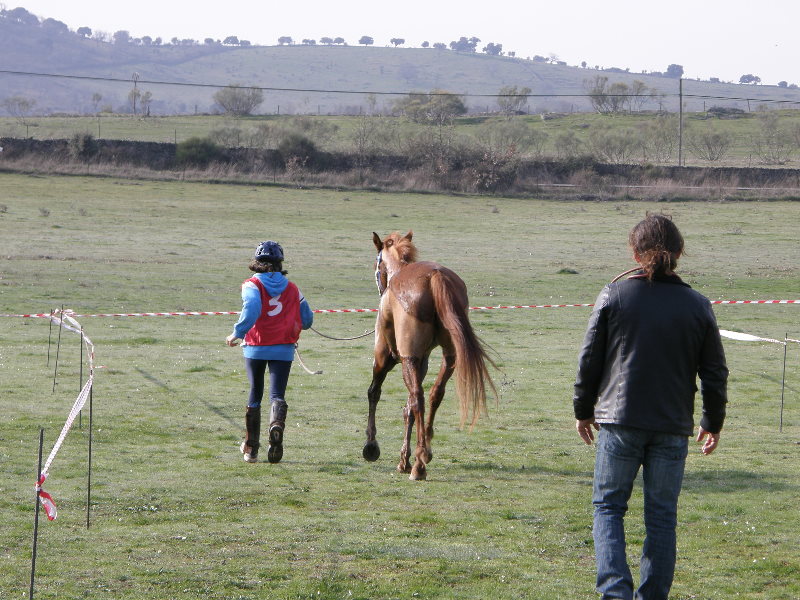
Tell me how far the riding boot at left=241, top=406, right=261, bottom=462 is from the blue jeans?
4739 mm

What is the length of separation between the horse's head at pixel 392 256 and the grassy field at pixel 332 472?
178cm

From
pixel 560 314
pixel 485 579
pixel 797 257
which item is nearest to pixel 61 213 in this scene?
pixel 560 314

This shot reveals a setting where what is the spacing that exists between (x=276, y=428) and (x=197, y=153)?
50245 millimetres

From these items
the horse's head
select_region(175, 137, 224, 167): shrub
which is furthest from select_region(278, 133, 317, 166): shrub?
the horse's head

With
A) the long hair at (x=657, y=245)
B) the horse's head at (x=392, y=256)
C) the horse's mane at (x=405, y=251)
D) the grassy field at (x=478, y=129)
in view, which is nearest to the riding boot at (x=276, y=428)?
the horse's head at (x=392, y=256)

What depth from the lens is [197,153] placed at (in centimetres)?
5759

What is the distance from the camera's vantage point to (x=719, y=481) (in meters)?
9.19

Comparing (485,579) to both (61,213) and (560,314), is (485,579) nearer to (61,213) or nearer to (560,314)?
(560,314)

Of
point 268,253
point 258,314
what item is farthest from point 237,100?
point 258,314

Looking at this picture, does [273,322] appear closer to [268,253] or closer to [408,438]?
[268,253]

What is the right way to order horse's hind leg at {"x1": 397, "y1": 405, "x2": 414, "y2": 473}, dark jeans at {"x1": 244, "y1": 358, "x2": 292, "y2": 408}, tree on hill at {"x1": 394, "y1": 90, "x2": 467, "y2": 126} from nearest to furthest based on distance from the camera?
1. dark jeans at {"x1": 244, "y1": 358, "x2": 292, "y2": 408}
2. horse's hind leg at {"x1": 397, "y1": 405, "x2": 414, "y2": 473}
3. tree on hill at {"x1": 394, "y1": 90, "x2": 467, "y2": 126}

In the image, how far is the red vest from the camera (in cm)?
931

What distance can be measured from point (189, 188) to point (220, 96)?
61459mm

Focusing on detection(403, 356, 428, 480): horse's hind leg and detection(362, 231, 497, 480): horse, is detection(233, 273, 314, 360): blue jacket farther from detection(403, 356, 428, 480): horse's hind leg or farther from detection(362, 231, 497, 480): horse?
detection(403, 356, 428, 480): horse's hind leg
